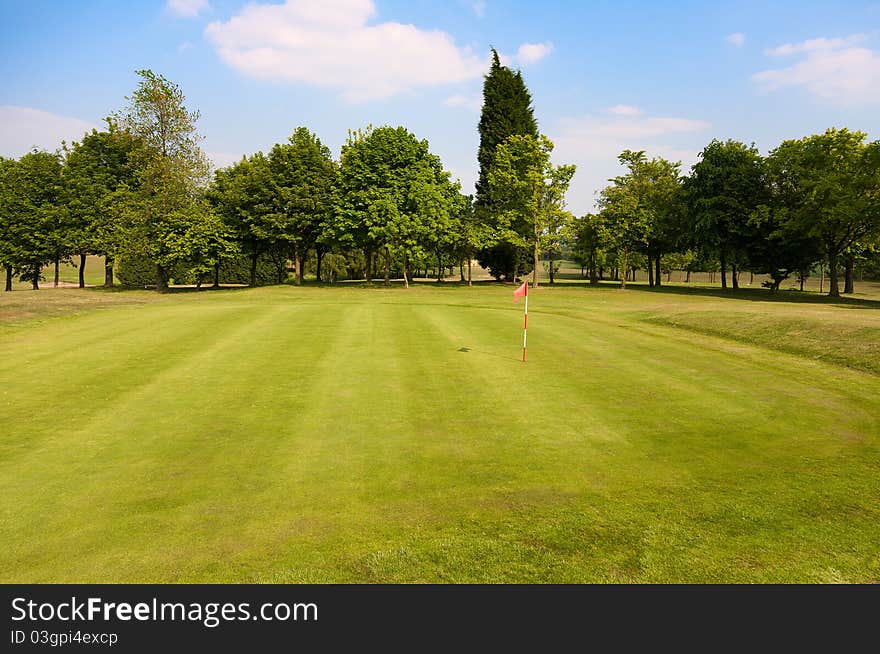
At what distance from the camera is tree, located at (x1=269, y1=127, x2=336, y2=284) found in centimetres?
5666

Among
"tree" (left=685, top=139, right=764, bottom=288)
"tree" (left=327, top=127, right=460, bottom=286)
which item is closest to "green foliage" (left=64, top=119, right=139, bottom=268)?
"tree" (left=327, top=127, right=460, bottom=286)

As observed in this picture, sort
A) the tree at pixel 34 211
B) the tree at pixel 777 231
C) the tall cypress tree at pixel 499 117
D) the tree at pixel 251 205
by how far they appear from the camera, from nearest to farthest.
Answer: the tree at pixel 777 231 < the tree at pixel 34 211 < the tree at pixel 251 205 < the tall cypress tree at pixel 499 117

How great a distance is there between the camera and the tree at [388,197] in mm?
53500

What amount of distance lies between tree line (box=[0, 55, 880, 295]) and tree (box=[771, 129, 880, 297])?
0.17 metres

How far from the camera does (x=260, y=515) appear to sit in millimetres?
6523

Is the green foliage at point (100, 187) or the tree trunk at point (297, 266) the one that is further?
the tree trunk at point (297, 266)

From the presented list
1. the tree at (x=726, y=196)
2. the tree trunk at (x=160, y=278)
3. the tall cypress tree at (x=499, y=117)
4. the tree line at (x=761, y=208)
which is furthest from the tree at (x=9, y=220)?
the tree at (x=726, y=196)

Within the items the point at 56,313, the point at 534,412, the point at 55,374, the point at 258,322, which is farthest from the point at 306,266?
the point at 534,412

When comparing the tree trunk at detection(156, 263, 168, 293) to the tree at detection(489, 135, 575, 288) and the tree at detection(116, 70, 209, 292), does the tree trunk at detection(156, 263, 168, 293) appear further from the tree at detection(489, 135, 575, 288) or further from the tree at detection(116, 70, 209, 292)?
the tree at detection(489, 135, 575, 288)

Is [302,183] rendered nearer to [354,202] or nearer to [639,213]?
[354,202]

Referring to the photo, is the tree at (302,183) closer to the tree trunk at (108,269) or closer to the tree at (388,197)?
the tree at (388,197)

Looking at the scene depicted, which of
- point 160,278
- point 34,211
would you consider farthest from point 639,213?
point 34,211

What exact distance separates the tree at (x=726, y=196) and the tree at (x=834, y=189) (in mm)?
3694
